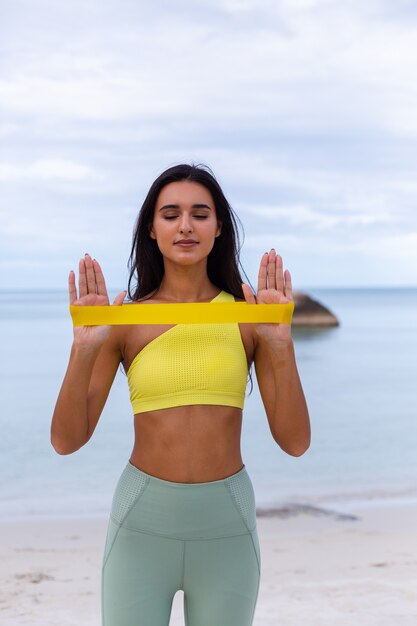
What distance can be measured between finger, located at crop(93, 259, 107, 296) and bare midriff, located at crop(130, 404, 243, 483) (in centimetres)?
37

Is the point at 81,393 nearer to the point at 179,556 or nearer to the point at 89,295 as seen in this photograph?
the point at 89,295

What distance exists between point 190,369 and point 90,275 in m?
0.39

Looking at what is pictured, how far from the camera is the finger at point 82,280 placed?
2.39 metres

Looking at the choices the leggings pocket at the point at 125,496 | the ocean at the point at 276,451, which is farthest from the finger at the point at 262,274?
the ocean at the point at 276,451

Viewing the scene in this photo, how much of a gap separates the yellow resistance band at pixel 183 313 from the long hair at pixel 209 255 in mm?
300

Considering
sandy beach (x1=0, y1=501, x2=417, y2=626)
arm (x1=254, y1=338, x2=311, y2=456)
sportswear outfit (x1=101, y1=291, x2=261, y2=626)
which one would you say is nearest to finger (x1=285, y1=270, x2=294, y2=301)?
arm (x1=254, y1=338, x2=311, y2=456)

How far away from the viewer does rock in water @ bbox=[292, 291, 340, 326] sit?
33625 millimetres

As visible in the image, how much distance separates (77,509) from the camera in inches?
332

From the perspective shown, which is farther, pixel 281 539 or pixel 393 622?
pixel 281 539

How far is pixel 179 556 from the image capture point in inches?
96.3

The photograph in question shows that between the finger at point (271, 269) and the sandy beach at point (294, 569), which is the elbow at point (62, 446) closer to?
the finger at point (271, 269)

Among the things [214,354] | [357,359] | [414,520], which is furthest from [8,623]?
[357,359]

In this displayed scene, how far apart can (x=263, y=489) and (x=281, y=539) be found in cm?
219

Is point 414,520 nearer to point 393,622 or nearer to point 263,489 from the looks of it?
point 263,489
